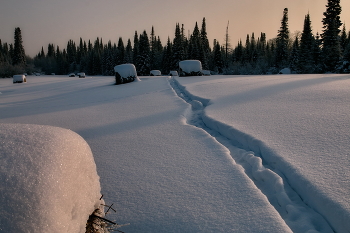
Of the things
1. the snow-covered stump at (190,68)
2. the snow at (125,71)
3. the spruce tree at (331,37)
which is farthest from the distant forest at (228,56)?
the snow at (125,71)

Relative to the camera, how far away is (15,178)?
3.69ft

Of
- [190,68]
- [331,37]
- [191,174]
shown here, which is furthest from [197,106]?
[331,37]

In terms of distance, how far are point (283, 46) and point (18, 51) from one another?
51998mm

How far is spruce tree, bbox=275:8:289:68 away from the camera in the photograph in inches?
1493

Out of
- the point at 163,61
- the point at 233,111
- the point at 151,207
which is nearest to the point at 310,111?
the point at 233,111

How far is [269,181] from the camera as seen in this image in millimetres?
2350

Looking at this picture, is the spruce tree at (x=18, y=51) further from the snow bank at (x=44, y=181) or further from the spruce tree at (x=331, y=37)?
the snow bank at (x=44, y=181)

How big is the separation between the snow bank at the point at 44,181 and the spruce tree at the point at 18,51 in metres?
57.4

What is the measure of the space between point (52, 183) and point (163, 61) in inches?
2011

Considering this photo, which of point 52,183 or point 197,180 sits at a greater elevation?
point 52,183

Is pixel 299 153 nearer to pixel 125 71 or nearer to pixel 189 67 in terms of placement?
pixel 125 71

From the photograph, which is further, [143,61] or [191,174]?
[143,61]

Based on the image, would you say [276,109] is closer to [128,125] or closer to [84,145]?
[128,125]

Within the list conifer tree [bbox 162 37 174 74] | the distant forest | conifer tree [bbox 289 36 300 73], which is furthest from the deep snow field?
conifer tree [bbox 162 37 174 74]
